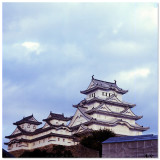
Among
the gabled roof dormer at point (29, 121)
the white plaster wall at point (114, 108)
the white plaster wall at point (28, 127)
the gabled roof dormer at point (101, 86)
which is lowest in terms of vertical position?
the white plaster wall at point (28, 127)

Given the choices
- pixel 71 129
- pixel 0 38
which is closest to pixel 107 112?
pixel 71 129

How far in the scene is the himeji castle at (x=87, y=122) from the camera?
40.9 metres

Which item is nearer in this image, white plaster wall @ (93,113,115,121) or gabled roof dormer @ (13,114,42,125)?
white plaster wall @ (93,113,115,121)

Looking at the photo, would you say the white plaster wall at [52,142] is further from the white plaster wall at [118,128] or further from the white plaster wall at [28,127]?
the white plaster wall at [28,127]

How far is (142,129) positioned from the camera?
46188 mm

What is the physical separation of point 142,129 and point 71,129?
10.0m

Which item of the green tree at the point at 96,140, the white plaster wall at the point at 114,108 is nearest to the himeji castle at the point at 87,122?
the white plaster wall at the point at 114,108

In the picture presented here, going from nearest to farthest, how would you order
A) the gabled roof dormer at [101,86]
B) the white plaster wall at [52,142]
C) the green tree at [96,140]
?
the green tree at [96,140]
the white plaster wall at [52,142]
the gabled roof dormer at [101,86]

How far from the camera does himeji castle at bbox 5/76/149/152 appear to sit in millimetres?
40875

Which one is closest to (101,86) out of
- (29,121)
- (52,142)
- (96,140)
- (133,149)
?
(29,121)

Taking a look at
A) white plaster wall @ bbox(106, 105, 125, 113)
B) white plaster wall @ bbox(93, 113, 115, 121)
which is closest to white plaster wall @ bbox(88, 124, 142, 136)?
white plaster wall @ bbox(93, 113, 115, 121)

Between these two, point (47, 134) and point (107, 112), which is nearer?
point (47, 134)

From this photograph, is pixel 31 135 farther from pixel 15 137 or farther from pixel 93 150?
pixel 93 150

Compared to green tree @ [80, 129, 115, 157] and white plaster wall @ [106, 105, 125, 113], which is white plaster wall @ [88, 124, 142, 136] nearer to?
white plaster wall @ [106, 105, 125, 113]
